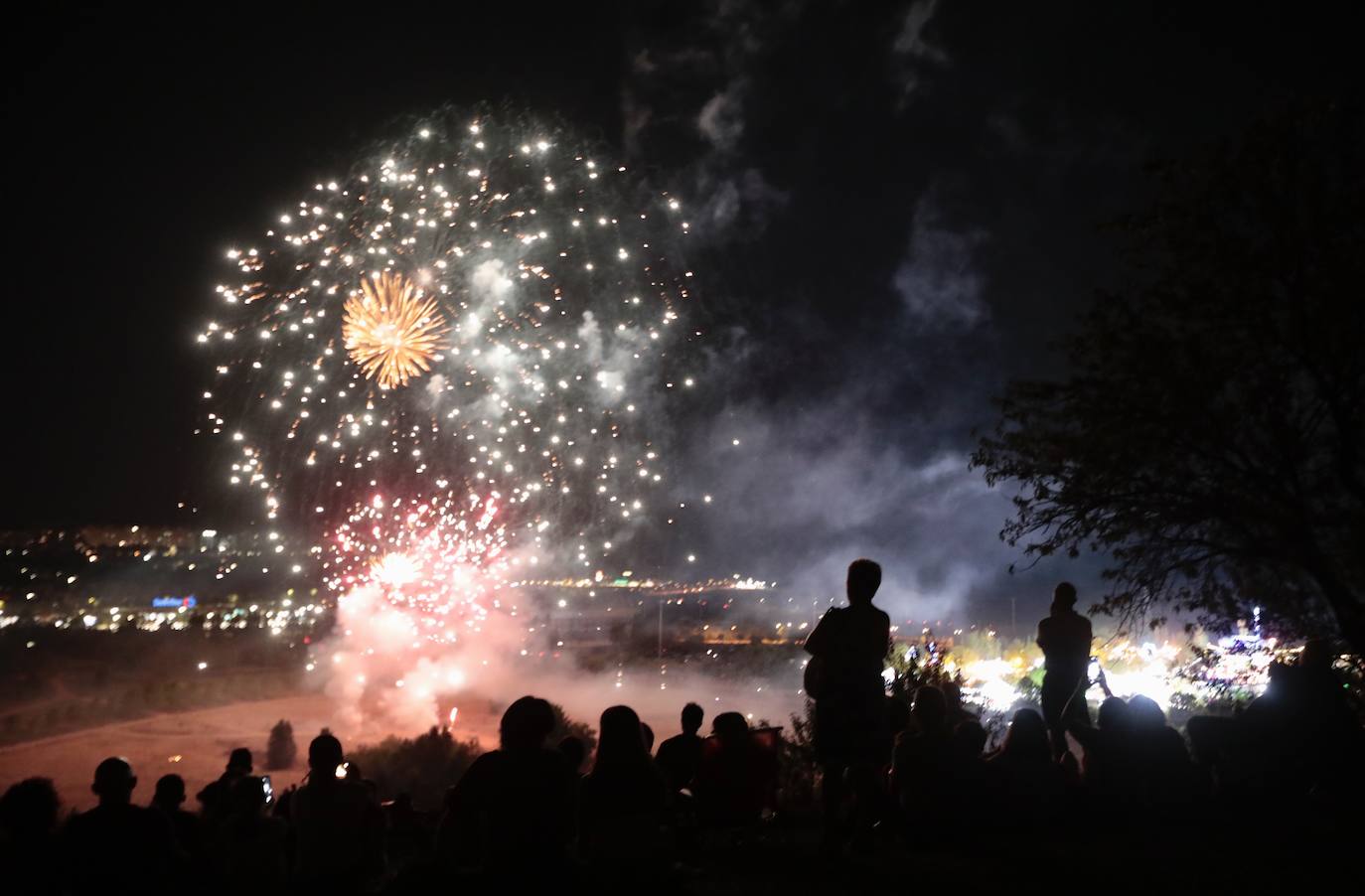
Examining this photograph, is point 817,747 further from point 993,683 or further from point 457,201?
point 993,683

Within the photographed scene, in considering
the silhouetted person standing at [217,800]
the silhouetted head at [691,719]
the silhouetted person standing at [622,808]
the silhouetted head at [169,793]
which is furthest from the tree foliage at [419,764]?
the silhouetted person standing at [622,808]

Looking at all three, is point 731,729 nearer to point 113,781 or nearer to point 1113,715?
point 1113,715

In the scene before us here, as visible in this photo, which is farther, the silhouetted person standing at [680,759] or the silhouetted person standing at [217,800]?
the silhouetted person standing at [680,759]

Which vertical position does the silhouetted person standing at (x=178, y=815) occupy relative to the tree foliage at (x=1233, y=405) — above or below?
below

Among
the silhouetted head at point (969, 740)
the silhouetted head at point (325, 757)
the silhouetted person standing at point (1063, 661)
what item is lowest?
the silhouetted head at point (325, 757)

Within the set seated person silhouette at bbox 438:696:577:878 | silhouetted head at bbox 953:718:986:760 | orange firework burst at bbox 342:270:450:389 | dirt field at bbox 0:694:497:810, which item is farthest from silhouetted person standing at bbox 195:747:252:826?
orange firework burst at bbox 342:270:450:389

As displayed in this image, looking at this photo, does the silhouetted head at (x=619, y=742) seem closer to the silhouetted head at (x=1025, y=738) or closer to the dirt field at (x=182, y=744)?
the silhouetted head at (x=1025, y=738)

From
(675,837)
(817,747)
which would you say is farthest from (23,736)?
(817,747)
